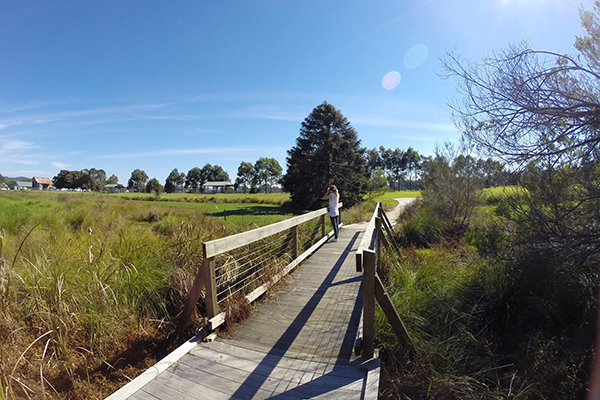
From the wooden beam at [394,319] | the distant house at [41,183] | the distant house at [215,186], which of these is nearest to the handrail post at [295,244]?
the wooden beam at [394,319]

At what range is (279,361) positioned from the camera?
329cm

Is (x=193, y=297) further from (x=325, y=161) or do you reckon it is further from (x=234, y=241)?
(x=325, y=161)

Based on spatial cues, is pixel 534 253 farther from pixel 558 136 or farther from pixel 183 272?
pixel 183 272

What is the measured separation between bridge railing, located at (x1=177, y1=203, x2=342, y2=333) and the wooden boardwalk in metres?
0.33

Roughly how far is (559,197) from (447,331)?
2.74 m

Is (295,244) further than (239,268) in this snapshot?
Yes

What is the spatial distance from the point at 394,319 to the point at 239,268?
2.89 metres

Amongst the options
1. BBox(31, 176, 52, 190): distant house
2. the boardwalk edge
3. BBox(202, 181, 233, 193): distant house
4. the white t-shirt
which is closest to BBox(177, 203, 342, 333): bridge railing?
the boardwalk edge

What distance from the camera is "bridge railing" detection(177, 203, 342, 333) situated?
3635 millimetres

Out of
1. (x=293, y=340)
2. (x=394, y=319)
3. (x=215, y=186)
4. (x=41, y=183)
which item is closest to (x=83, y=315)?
(x=293, y=340)

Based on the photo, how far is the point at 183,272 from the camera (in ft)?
15.4

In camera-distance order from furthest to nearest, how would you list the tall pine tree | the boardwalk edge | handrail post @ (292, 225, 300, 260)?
the tall pine tree < handrail post @ (292, 225, 300, 260) < the boardwalk edge

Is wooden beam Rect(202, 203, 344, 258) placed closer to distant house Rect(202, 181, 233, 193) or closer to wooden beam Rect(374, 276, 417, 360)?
wooden beam Rect(374, 276, 417, 360)

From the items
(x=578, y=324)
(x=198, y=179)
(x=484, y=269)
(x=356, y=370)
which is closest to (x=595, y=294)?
(x=578, y=324)
